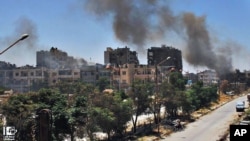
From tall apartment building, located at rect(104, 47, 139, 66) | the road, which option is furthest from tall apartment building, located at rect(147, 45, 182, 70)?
the road

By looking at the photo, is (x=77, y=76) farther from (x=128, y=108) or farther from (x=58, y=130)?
(x=58, y=130)

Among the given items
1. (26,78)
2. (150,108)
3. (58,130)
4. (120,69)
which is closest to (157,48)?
(120,69)

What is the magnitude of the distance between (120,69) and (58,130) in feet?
248

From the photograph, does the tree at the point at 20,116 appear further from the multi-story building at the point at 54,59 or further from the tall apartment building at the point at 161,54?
the tall apartment building at the point at 161,54

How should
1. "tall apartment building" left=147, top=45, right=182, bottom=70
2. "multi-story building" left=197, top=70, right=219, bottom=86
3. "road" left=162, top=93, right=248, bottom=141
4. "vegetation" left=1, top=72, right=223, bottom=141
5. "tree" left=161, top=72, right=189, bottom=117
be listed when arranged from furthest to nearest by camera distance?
"multi-story building" left=197, top=70, right=219, bottom=86 → "tall apartment building" left=147, top=45, right=182, bottom=70 → "tree" left=161, top=72, right=189, bottom=117 → "road" left=162, top=93, right=248, bottom=141 → "vegetation" left=1, top=72, right=223, bottom=141

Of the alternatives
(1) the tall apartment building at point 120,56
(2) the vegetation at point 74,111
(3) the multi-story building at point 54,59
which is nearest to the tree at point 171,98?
(2) the vegetation at point 74,111

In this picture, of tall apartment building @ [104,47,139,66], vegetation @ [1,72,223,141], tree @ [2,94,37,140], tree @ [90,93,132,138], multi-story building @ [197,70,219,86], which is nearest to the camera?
tree @ [2,94,37,140]

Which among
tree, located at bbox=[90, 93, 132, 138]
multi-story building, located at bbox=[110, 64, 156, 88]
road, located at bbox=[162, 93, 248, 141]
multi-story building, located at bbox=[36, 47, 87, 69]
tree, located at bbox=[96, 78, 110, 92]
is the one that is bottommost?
road, located at bbox=[162, 93, 248, 141]

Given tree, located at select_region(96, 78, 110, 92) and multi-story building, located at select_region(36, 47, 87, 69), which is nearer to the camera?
tree, located at select_region(96, 78, 110, 92)

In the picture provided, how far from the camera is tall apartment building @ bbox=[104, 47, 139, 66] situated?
120812mm

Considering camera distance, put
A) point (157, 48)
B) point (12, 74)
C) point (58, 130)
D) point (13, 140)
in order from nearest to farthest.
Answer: point (13, 140), point (58, 130), point (12, 74), point (157, 48)

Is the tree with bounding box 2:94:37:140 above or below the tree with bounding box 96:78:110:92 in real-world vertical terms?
below

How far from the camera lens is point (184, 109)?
49.4m

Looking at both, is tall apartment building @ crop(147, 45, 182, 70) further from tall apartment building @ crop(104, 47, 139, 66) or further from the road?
the road
